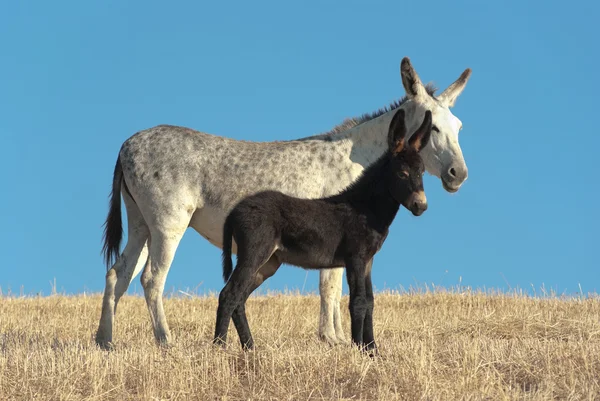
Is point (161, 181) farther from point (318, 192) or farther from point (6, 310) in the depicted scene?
point (6, 310)

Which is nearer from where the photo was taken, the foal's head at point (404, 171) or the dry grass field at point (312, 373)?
the dry grass field at point (312, 373)

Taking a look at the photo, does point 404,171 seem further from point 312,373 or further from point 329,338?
point 329,338

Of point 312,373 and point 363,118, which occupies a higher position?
point 363,118

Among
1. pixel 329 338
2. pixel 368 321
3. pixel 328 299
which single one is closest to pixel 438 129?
pixel 328 299

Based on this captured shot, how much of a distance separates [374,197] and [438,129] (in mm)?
2388

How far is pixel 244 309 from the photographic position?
27.2 feet

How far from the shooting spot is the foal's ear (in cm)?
854

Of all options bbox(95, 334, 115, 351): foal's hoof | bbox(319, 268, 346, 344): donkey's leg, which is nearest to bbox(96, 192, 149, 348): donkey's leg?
bbox(95, 334, 115, 351): foal's hoof

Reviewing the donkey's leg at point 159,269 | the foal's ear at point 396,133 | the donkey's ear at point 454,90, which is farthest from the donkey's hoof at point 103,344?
the donkey's ear at point 454,90

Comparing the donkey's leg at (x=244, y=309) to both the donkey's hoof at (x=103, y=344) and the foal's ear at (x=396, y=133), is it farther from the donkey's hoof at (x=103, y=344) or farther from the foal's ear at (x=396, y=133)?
the donkey's hoof at (x=103, y=344)

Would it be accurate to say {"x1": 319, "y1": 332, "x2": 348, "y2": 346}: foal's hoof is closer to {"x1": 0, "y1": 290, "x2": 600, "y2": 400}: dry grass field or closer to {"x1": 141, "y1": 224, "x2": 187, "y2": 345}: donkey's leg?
{"x1": 0, "y1": 290, "x2": 600, "y2": 400}: dry grass field

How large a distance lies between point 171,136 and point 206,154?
606 mm

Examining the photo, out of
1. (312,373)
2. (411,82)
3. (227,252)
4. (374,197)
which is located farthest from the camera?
(411,82)

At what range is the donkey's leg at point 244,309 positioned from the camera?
8.27 meters
